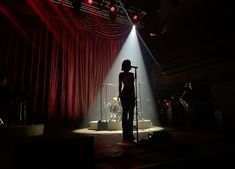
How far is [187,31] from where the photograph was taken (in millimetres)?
6691

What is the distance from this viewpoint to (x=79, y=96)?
688 centimetres

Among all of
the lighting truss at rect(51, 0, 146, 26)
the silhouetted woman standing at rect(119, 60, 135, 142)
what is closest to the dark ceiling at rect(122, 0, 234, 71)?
the lighting truss at rect(51, 0, 146, 26)

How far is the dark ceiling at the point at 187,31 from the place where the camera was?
5.76 metres

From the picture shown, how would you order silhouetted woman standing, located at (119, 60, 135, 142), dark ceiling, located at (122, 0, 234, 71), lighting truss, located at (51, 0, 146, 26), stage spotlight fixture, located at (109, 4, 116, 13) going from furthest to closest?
stage spotlight fixture, located at (109, 4, 116, 13) < lighting truss, located at (51, 0, 146, 26) < dark ceiling, located at (122, 0, 234, 71) < silhouetted woman standing, located at (119, 60, 135, 142)

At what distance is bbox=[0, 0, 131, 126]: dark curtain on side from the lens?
19.2 ft

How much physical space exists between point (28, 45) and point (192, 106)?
14.9 ft

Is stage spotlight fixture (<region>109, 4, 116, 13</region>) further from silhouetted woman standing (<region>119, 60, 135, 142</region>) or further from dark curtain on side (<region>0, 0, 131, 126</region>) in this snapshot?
silhouetted woman standing (<region>119, 60, 135, 142</region>)

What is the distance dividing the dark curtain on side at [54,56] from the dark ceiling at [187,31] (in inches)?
55.1

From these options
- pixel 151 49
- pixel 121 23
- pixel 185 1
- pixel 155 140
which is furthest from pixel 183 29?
pixel 155 140

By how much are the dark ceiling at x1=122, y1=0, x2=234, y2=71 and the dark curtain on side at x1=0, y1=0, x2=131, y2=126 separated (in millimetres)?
1401

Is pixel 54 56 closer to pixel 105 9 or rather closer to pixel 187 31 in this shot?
pixel 105 9

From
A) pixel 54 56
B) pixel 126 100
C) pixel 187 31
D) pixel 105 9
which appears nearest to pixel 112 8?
pixel 105 9

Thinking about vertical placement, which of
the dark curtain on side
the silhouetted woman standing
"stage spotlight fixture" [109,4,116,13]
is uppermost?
"stage spotlight fixture" [109,4,116,13]

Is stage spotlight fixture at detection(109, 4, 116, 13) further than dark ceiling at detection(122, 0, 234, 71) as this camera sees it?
Yes
